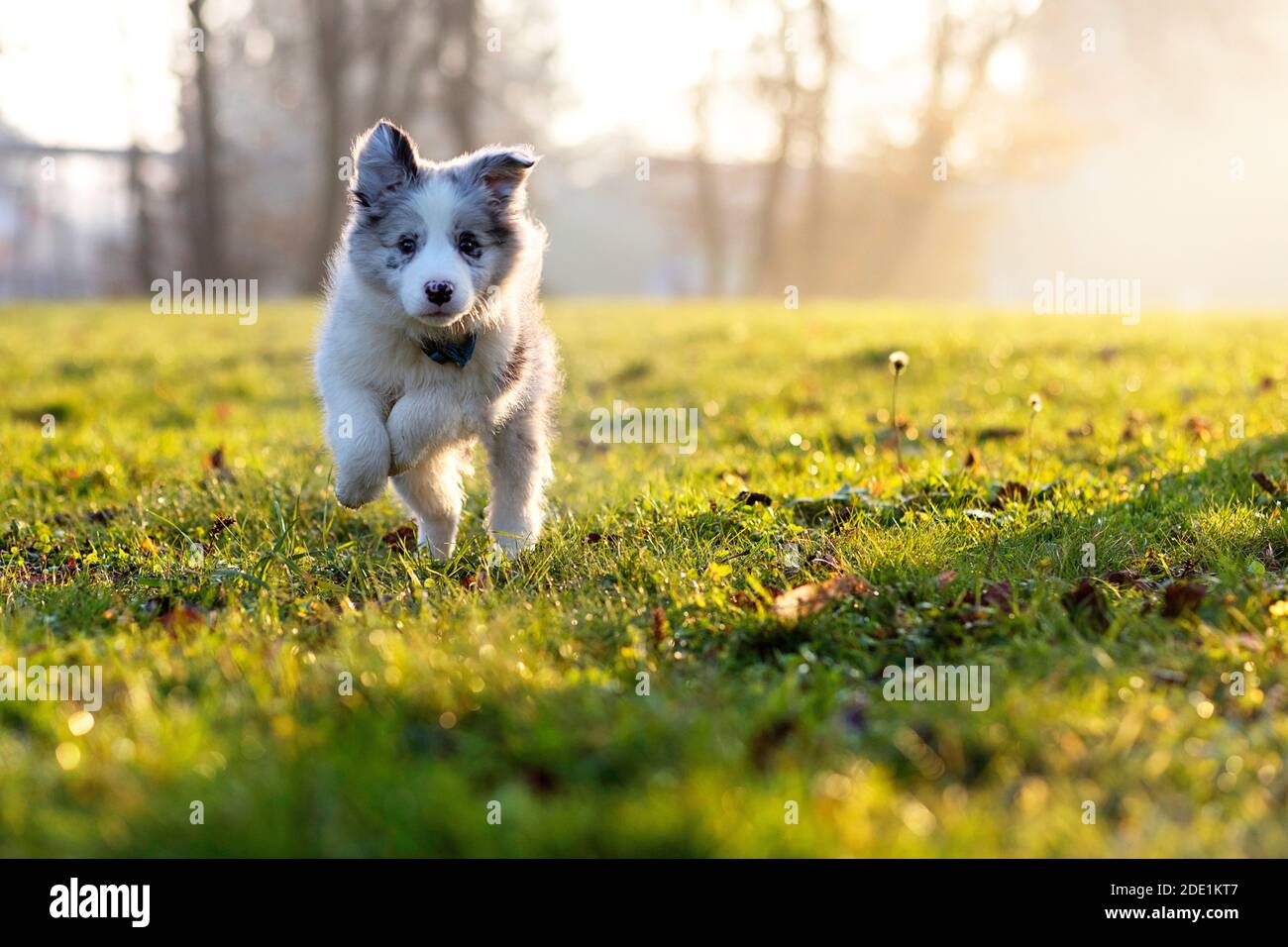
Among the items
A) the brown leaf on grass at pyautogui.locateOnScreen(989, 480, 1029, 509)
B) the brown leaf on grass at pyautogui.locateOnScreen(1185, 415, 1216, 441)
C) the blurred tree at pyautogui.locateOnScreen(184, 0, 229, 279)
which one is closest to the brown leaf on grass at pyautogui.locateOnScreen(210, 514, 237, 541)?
the brown leaf on grass at pyautogui.locateOnScreen(989, 480, 1029, 509)

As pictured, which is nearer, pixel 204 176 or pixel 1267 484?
pixel 1267 484

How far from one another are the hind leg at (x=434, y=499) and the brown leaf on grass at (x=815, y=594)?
165 cm

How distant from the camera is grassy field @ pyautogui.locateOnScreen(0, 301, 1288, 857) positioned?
2.17 metres

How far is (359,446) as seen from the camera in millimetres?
4234

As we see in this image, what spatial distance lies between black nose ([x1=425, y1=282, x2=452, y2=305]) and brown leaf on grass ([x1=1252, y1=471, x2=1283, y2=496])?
3285mm

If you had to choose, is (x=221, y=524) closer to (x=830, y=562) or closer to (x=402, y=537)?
(x=402, y=537)

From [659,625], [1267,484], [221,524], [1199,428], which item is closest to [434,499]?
[221,524]

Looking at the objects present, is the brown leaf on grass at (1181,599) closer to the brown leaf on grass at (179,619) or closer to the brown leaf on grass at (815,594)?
the brown leaf on grass at (815,594)

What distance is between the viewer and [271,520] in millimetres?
4758

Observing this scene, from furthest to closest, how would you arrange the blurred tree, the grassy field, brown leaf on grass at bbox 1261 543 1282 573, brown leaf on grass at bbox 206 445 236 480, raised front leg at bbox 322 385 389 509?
the blurred tree < brown leaf on grass at bbox 206 445 236 480 < raised front leg at bbox 322 385 389 509 < brown leaf on grass at bbox 1261 543 1282 573 < the grassy field

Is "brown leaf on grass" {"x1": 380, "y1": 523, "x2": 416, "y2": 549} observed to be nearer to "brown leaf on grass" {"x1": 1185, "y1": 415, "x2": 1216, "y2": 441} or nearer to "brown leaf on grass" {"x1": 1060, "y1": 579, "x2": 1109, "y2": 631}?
"brown leaf on grass" {"x1": 1060, "y1": 579, "x2": 1109, "y2": 631}

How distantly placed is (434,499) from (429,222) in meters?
1.12
